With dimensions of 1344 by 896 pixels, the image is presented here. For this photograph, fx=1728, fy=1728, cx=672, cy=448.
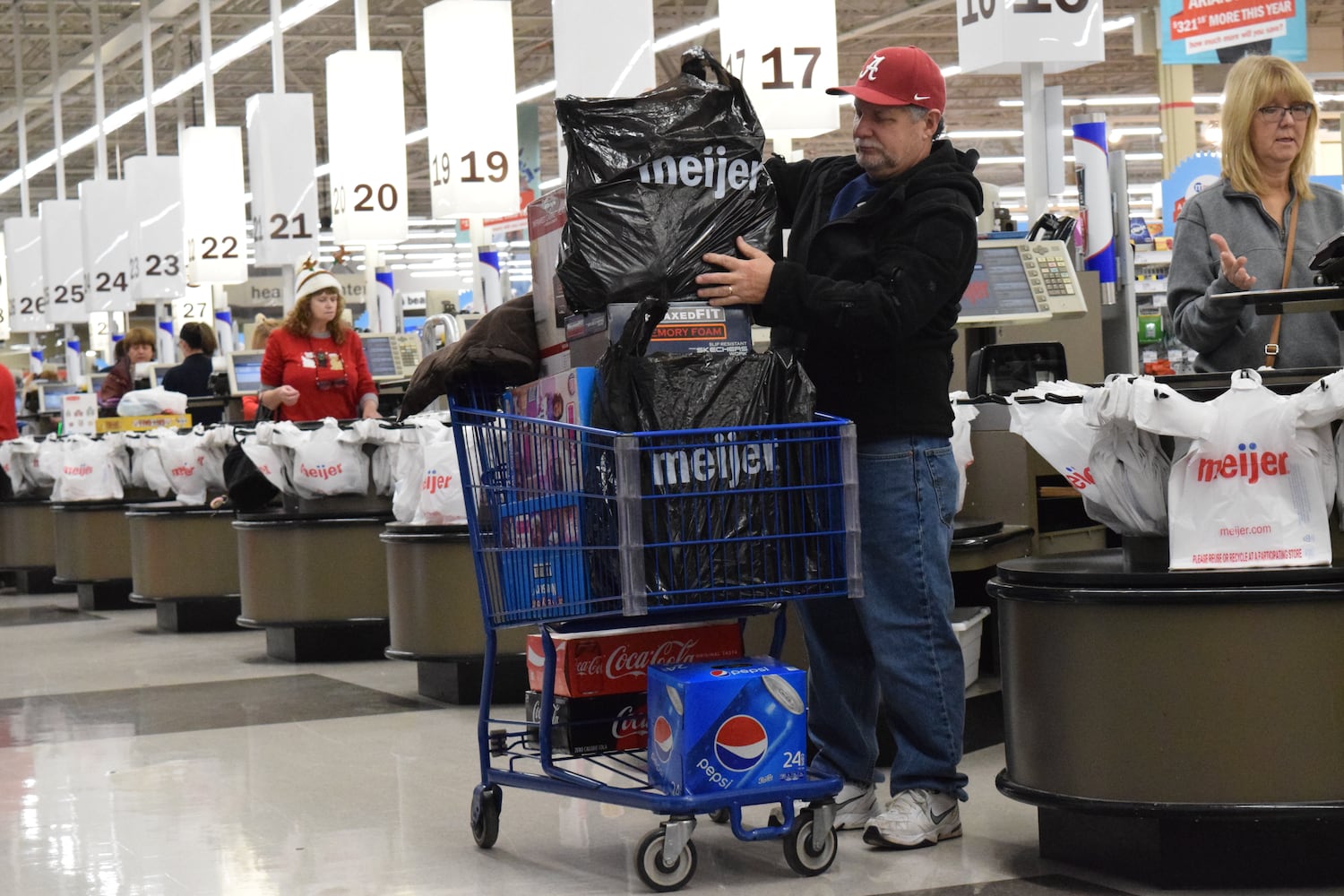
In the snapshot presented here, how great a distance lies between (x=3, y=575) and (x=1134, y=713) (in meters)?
Result: 11.1

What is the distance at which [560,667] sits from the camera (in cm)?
336

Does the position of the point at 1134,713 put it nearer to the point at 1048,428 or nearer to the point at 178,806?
the point at 1048,428

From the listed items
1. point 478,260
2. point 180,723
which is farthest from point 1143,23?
point 180,723

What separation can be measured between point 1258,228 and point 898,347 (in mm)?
1049

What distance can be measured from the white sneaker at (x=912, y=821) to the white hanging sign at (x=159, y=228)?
12.1 metres

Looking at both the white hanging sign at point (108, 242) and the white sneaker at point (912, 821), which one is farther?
the white hanging sign at point (108, 242)

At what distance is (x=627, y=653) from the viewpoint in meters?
3.37

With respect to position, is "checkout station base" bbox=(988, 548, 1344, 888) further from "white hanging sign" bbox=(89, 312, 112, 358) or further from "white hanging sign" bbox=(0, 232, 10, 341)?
"white hanging sign" bbox=(89, 312, 112, 358)

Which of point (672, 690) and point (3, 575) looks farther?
point (3, 575)

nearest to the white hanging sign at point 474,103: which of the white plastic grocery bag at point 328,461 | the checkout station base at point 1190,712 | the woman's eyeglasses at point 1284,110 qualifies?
the white plastic grocery bag at point 328,461

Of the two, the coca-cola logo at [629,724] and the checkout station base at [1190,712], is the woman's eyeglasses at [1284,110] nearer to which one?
the checkout station base at [1190,712]

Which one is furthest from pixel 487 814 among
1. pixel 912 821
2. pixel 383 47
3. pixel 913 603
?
pixel 383 47

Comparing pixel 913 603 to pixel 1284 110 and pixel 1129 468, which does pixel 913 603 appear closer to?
pixel 1129 468

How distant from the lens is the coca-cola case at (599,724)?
11.1ft
